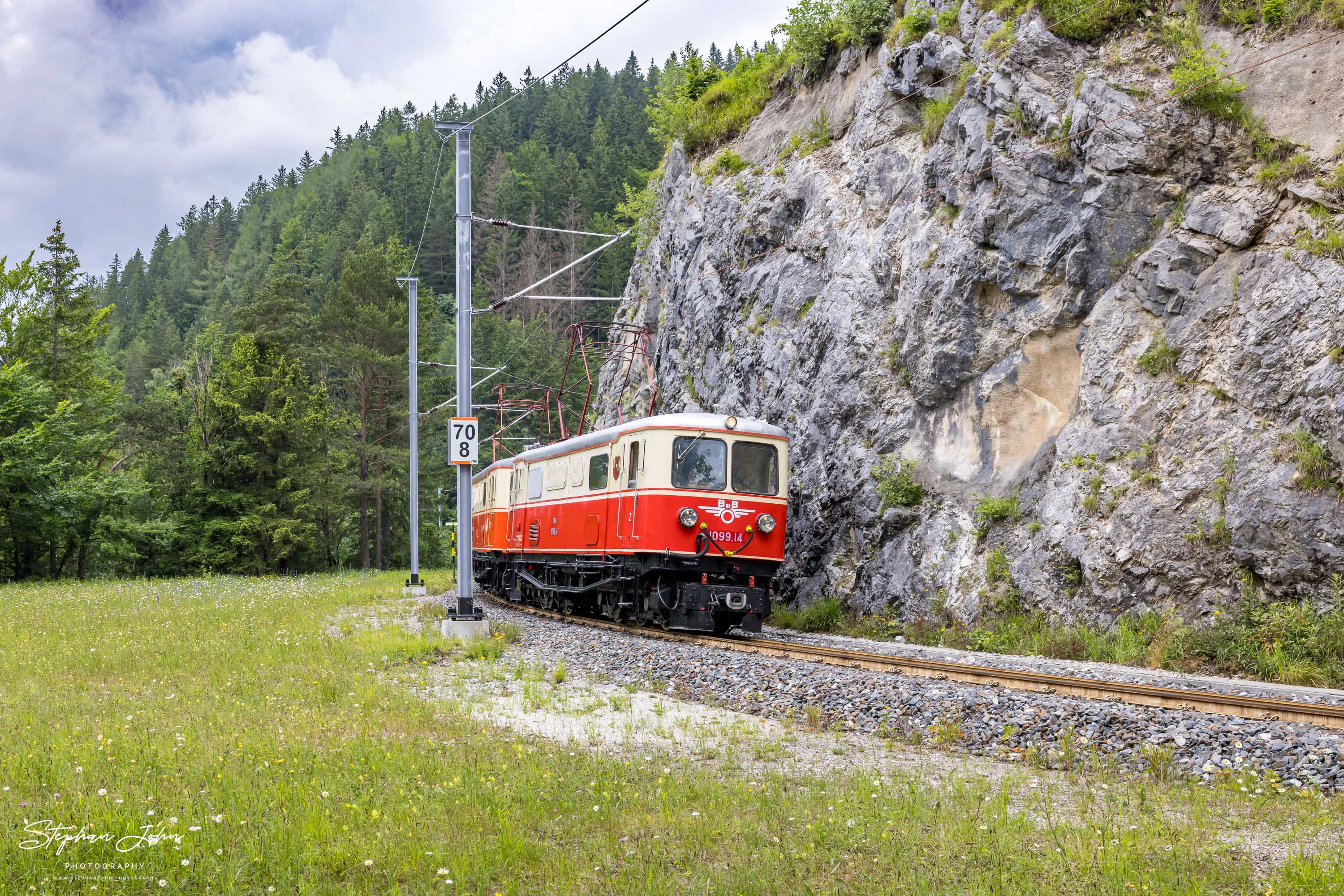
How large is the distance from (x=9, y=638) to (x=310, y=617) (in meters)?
4.76

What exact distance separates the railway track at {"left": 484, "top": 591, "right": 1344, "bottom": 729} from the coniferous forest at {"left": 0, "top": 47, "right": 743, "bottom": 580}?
27791 mm

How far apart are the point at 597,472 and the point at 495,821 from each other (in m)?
12.7

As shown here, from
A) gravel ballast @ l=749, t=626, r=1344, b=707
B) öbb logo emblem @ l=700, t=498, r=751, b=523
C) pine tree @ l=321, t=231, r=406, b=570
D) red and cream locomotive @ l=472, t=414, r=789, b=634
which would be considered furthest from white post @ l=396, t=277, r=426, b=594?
pine tree @ l=321, t=231, r=406, b=570

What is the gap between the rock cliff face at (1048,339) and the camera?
40.6 ft

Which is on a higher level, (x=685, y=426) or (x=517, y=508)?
(x=685, y=426)

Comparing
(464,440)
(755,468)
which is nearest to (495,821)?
(464,440)

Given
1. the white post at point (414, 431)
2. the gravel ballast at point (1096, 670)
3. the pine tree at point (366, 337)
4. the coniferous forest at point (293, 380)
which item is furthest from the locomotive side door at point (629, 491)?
the pine tree at point (366, 337)

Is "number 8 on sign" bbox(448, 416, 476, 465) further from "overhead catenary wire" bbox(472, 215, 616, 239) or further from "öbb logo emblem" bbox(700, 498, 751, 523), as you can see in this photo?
"öbb logo emblem" bbox(700, 498, 751, 523)

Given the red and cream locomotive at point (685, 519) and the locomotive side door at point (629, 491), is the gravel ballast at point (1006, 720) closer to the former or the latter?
the red and cream locomotive at point (685, 519)

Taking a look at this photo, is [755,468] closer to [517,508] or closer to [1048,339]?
[1048,339]

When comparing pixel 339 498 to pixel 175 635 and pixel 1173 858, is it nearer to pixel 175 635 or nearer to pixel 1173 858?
pixel 175 635

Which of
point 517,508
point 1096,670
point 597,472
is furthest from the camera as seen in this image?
point 517,508

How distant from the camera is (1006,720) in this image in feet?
25.1

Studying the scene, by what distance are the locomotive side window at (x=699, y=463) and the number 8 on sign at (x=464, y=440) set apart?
10.8 feet
